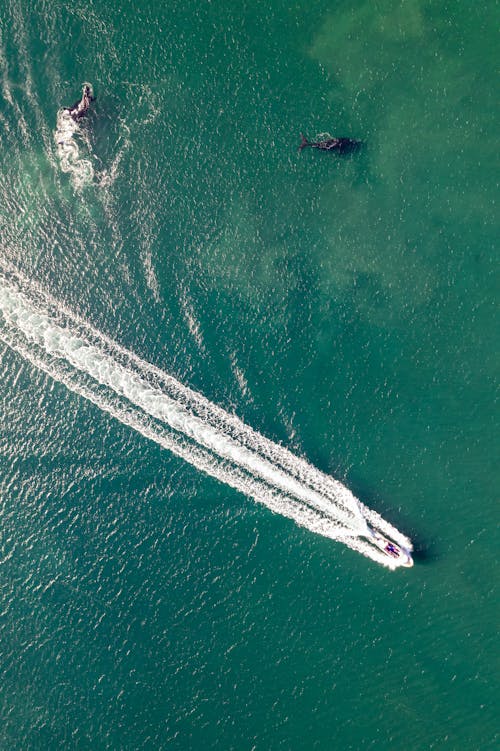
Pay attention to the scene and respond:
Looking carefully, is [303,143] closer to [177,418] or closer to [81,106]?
[81,106]

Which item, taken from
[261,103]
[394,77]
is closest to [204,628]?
[261,103]

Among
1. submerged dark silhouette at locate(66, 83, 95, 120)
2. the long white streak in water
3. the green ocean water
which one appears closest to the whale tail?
the green ocean water

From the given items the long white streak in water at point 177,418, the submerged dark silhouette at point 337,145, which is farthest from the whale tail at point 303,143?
the long white streak in water at point 177,418

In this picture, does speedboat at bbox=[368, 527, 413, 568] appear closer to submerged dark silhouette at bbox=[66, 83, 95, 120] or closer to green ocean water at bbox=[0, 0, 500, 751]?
green ocean water at bbox=[0, 0, 500, 751]

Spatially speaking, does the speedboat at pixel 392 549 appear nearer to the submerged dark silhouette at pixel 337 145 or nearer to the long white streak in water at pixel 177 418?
the long white streak in water at pixel 177 418

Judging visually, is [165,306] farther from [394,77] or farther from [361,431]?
[394,77]

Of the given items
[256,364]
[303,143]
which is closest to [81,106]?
[303,143]
